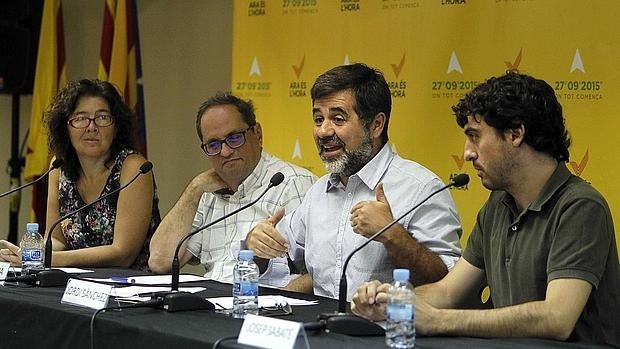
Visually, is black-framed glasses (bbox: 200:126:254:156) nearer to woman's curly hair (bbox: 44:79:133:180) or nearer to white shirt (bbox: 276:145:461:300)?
white shirt (bbox: 276:145:461:300)

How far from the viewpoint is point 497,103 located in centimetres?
251

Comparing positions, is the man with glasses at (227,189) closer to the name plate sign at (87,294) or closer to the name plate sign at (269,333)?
the name plate sign at (87,294)

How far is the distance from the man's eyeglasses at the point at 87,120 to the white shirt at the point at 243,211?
1.85 feet

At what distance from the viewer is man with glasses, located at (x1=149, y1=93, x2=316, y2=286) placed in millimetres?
3645

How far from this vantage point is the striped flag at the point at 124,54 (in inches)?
216

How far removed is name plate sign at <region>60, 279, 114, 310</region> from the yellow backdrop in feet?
5.66

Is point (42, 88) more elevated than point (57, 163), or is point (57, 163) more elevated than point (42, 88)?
point (42, 88)

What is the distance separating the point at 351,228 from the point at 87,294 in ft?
2.73

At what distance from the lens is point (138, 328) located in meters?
2.40

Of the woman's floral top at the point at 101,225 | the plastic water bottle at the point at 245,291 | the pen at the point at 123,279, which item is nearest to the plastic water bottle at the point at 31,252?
the pen at the point at 123,279

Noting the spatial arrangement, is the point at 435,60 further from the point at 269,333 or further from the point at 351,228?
the point at 269,333

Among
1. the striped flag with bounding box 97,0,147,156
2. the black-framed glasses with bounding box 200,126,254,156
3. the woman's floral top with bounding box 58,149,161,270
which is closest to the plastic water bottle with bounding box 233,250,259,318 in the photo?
the black-framed glasses with bounding box 200,126,254,156

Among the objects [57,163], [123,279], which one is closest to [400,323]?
[123,279]

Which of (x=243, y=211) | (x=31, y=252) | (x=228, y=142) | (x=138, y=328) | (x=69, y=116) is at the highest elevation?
(x=69, y=116)
